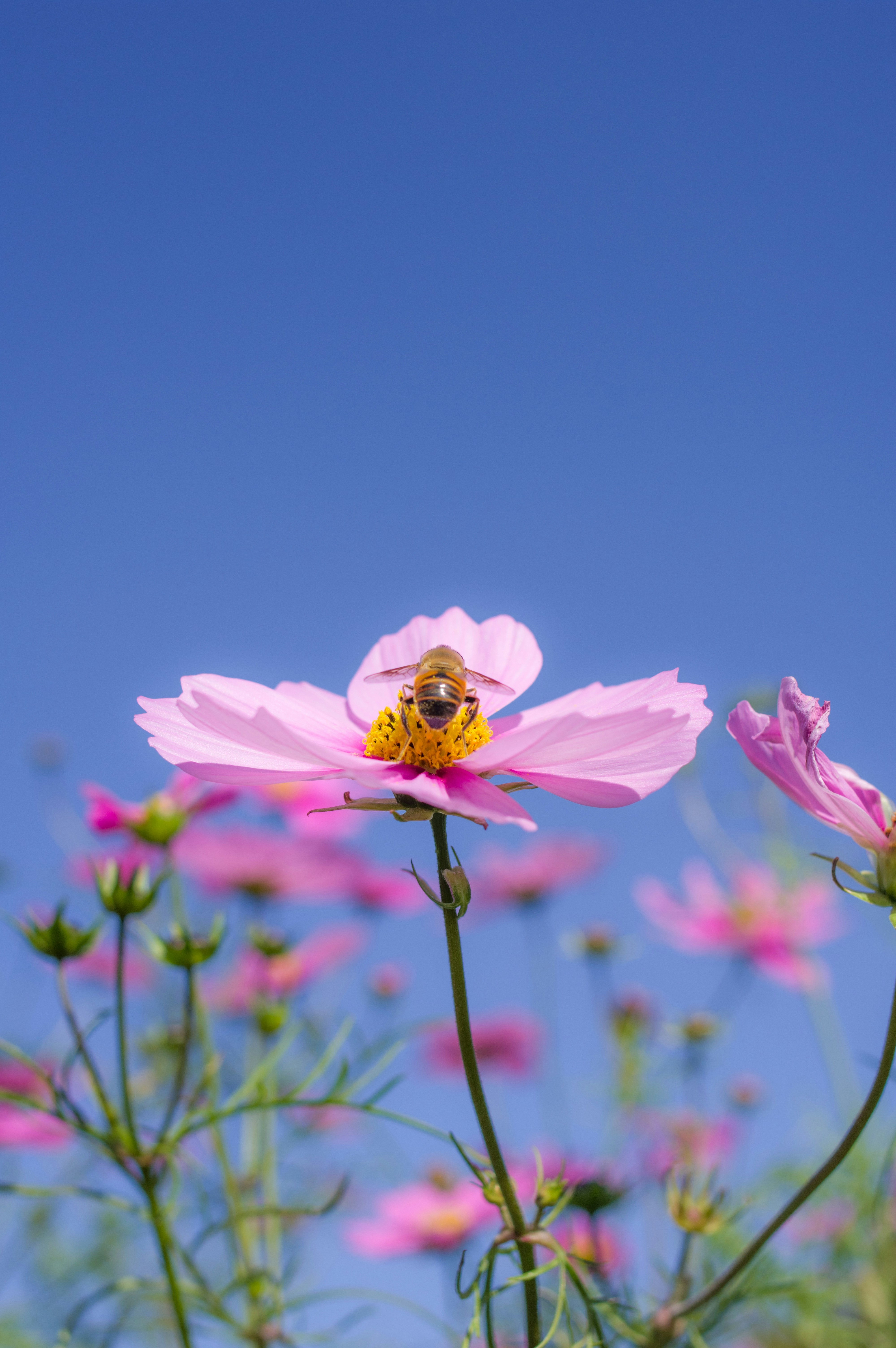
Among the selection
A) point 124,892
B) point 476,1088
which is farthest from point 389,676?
point 476,1088

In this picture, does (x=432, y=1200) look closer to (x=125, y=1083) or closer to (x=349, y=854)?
(x=349, y=854)

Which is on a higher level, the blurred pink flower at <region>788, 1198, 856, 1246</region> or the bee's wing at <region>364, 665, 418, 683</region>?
the bee's wing at <region>364, 665, 418, 683</region>

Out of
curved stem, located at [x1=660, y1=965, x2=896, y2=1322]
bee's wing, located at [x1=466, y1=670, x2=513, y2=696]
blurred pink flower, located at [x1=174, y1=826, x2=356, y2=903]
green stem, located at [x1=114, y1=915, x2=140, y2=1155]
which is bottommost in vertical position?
curved stem, located at [x1=660, y1=965, x2=896, y2=1322]

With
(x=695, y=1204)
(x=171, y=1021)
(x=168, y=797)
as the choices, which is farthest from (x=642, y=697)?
(x=171, y=1021)

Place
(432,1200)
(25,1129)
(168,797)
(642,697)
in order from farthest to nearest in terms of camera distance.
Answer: (432,1200)
(25,1129)
(168,797)
(642,697)

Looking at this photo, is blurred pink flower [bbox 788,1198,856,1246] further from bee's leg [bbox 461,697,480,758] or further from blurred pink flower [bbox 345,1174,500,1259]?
bee's leg [bbox 461,697,480,758]

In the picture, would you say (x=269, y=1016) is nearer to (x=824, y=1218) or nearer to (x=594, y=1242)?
(x=594, y=1242)

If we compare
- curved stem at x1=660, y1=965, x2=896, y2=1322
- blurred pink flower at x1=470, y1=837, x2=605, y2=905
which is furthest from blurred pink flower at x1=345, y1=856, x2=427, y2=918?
curved stem at x1=660, y1=965, x2=896, y2=1322

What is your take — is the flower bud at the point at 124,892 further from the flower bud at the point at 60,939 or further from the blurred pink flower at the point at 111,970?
the blurred pink flower at the point at 111,970
